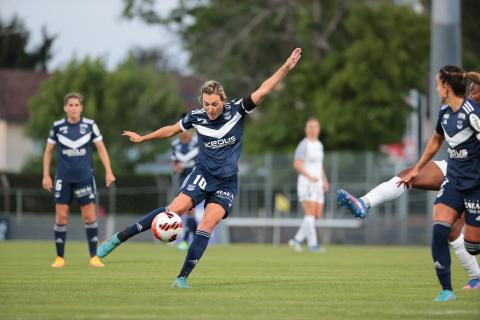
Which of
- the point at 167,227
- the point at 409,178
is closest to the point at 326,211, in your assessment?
the point at 167,227

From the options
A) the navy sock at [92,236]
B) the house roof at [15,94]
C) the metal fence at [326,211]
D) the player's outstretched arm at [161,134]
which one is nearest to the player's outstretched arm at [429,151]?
the player's outstretched arm at [161,134]

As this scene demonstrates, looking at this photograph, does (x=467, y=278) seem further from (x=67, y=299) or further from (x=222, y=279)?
(x=67, y=299)

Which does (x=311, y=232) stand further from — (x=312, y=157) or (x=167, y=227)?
(x=167, y=227)

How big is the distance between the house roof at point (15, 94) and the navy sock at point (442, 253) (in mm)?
58187

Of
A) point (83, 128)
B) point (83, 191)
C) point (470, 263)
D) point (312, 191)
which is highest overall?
point (83, 128)

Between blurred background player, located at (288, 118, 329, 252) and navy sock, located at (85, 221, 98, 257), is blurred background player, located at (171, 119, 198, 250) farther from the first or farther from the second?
navy sock, located at (85, 221, 98, 257)

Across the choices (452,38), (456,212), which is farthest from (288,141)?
(456,212)

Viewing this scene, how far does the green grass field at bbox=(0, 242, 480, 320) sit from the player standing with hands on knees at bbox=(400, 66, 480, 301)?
677 mm

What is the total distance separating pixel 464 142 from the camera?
31.2 ft

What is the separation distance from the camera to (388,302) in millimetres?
9008

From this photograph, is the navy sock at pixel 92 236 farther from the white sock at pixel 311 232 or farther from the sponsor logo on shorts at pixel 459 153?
the sponsor logo on shorts at pixel 459 153

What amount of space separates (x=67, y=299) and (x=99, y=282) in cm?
216

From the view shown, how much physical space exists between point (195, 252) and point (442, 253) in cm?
255

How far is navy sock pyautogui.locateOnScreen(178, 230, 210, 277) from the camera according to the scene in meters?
10.5
